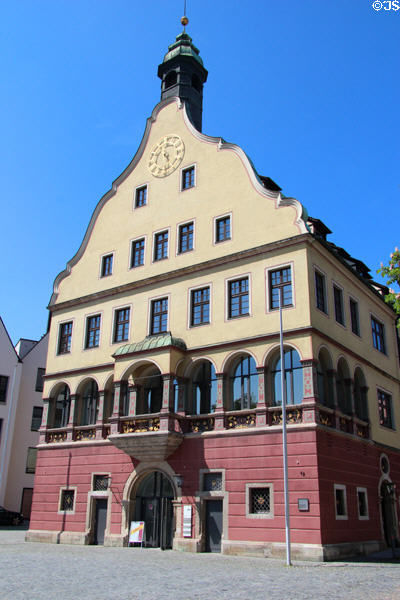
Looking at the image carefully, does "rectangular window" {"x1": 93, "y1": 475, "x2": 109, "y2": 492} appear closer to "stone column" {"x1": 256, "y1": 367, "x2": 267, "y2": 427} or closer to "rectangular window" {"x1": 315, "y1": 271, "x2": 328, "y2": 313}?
"stone column" {"x1": 256, "y1": 367, "x2": 267, "y2": 427}

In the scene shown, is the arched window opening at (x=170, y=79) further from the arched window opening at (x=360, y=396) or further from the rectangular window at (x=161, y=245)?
the arched window opening at (x=360, y=396)

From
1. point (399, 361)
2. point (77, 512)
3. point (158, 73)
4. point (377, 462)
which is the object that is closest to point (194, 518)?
point (77, 512)

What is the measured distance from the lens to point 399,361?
116 feet

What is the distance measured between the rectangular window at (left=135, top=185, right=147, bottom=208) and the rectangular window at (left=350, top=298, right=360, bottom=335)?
12823 mm

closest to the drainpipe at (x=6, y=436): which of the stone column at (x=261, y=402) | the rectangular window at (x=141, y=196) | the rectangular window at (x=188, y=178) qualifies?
the rectangular window at (x=141, y=196)

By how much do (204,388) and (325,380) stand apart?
5571mm

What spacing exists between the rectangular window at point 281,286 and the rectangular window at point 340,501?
791 centimetres

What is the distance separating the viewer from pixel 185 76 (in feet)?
119

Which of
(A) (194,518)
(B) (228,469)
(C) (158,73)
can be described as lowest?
(A) (194,518)

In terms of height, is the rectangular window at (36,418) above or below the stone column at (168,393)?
above

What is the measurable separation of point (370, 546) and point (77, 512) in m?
14.1

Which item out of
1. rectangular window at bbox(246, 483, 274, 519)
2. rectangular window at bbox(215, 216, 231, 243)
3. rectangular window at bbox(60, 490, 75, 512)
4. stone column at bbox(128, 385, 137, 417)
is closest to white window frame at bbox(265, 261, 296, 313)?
rectangular window at bbox(215, 216, 231, 243)

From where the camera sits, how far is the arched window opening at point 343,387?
27344 millimetres

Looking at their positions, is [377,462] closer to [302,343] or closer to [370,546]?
[370,546]
